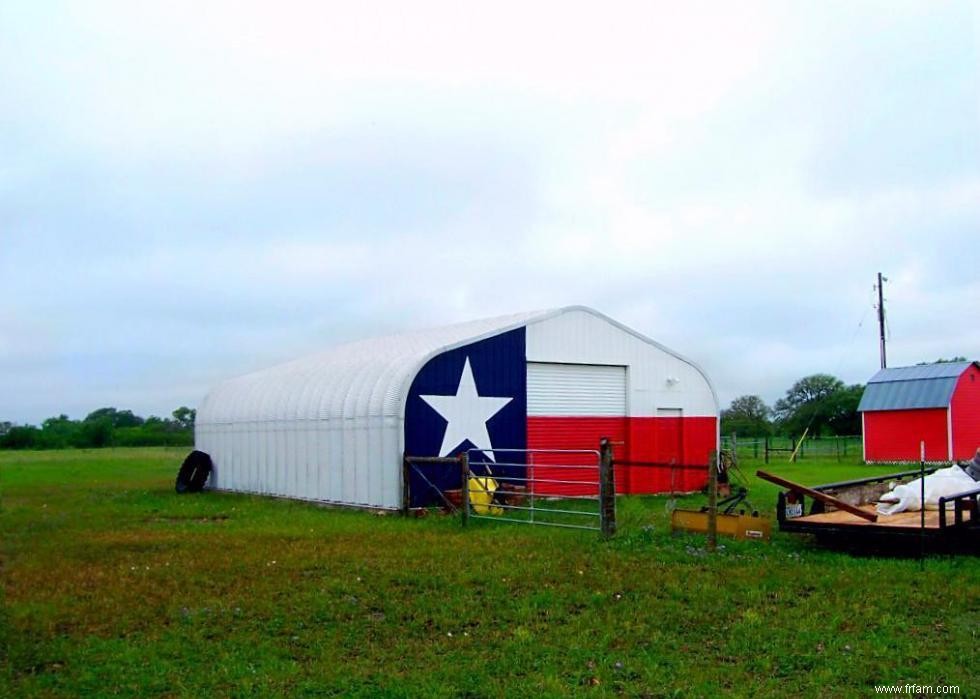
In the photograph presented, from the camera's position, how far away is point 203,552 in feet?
41.0

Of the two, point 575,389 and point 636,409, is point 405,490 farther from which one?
point 636,409

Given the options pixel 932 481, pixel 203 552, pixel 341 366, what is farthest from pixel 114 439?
pixel 932 481

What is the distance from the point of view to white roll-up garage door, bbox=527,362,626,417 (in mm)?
20469

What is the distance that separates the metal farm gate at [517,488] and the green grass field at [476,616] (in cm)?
79

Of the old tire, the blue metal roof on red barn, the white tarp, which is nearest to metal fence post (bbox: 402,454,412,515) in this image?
the white tarp

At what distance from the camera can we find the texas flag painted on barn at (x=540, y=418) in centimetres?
1786

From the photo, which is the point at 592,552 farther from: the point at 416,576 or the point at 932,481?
the point at 932,481

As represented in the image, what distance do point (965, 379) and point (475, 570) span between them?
32118mm

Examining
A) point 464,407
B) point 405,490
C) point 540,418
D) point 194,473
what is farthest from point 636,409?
point 194,473

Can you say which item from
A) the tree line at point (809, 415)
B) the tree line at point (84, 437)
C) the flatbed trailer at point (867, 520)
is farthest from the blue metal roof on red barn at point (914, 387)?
the tree line at point (84, 437)

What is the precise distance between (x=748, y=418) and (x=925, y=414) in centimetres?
Result: 3632

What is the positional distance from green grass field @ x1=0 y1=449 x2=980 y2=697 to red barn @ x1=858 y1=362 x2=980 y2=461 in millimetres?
26900

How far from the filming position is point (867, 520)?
11.4 m

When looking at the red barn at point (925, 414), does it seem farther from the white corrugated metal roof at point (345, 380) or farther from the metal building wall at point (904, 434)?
the white corrugated metal roof at point (345, 380)
